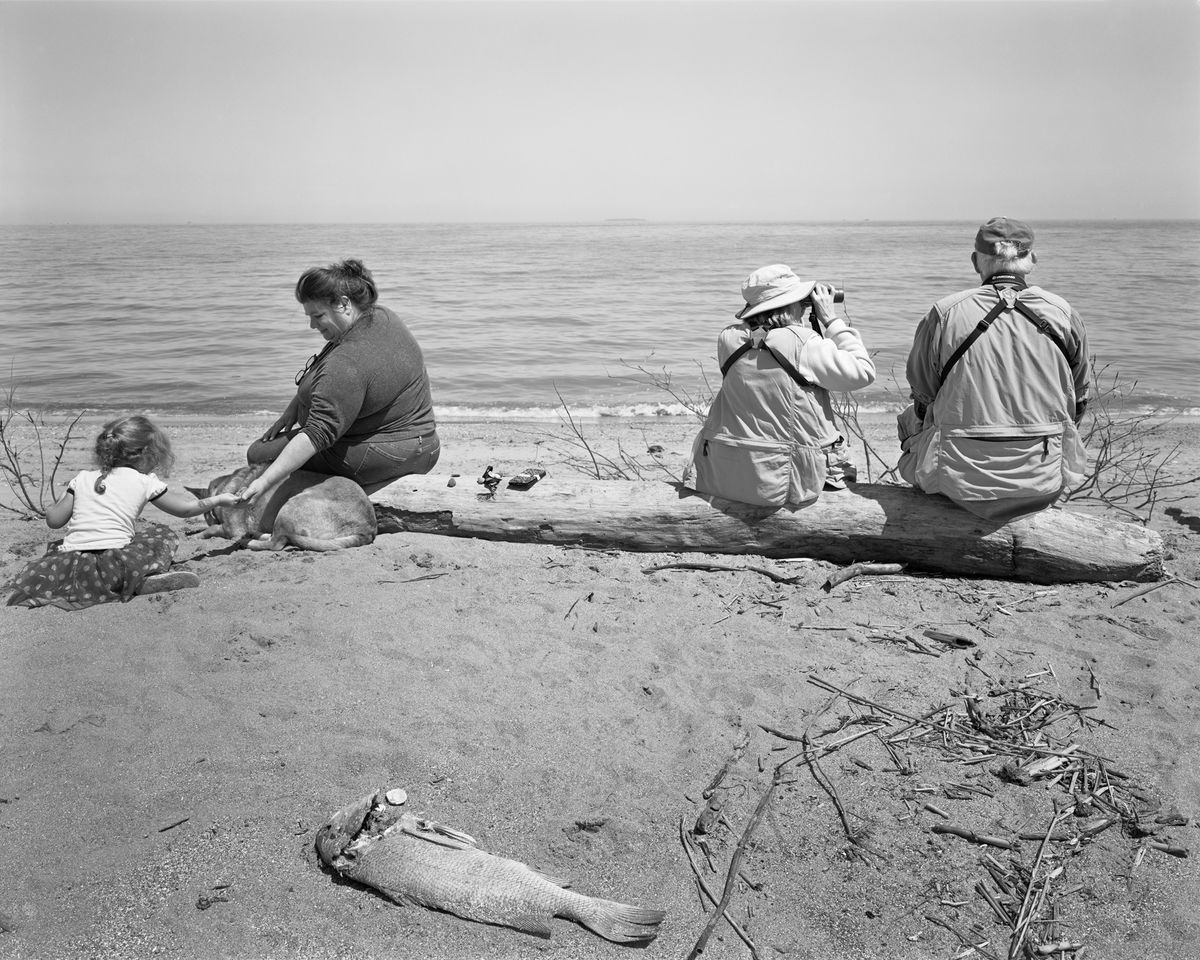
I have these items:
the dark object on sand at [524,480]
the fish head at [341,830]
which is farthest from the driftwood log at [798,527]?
the fish head at [341,830]

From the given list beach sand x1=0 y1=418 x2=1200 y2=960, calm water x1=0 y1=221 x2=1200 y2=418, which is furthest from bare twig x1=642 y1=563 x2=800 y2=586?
calm water x1=0 y1=221 x2=1200 y2=418

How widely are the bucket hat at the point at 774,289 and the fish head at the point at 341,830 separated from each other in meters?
2.80

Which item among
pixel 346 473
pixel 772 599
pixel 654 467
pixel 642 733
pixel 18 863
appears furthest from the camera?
pixel 654 467

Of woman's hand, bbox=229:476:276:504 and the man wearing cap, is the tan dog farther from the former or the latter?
the man wearing cap

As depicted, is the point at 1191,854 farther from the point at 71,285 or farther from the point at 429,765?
the point at 71,285

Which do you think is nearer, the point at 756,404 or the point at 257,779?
the point at 257,779

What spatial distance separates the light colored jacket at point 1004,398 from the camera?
13.7 feet

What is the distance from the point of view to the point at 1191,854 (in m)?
2.70

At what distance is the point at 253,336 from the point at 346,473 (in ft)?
38.4

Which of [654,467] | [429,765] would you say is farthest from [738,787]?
[654,467]

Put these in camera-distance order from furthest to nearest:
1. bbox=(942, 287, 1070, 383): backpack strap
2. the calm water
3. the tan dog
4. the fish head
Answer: the calm water < the tan dog < bbox=(942, 287, 1070, 383): backpack strap < the fish head

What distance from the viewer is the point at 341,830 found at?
8.80 ft

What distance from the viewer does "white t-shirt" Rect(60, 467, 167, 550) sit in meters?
4.28

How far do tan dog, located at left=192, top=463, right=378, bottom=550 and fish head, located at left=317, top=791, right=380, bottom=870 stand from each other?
7.46 feet
